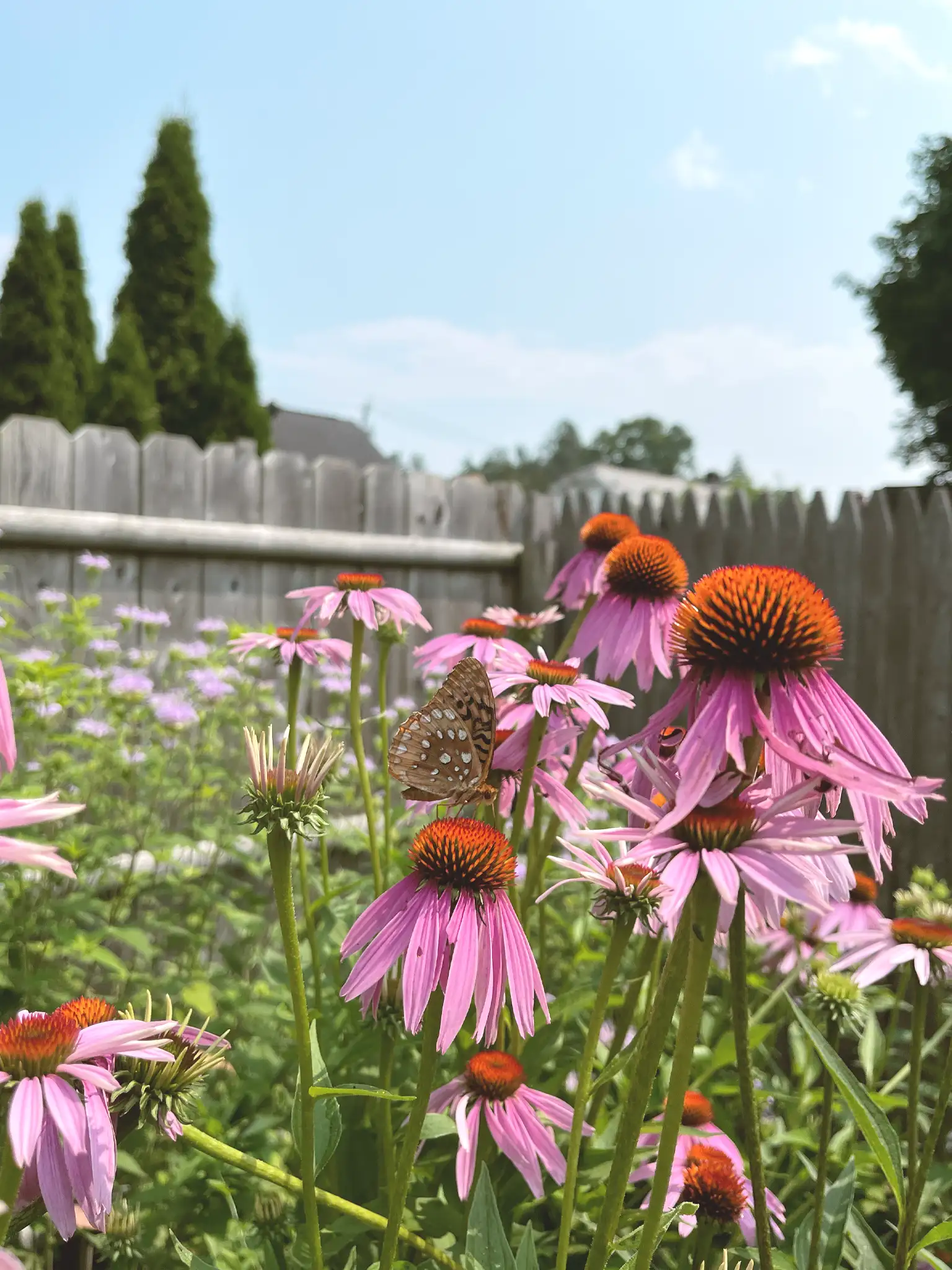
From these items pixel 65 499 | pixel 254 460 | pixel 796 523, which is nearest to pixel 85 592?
pixel 65 499

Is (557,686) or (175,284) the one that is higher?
(175,284)

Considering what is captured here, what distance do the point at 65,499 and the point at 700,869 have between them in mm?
3390

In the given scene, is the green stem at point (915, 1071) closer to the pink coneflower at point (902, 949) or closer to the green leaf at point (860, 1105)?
the pink coneflower at point (902, 949)

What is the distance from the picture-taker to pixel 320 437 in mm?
23094

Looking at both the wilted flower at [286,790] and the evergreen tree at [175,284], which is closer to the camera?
the wilted flower at [286,790]

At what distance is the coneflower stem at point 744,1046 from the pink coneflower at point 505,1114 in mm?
289

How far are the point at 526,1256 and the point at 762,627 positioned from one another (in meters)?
0.55

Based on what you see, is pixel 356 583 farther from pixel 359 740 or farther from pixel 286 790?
pixel 286 790

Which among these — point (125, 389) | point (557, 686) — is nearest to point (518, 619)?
point (557, 686)

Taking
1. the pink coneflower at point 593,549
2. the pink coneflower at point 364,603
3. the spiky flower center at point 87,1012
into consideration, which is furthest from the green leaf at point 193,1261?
the pink coneflower at point 593,549

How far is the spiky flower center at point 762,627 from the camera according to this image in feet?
2.43

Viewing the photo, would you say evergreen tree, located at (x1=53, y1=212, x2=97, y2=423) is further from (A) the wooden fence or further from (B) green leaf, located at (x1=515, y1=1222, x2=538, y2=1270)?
(B) green leaf, located at (x1=515, y1=1222, x2=538, y2=1270)

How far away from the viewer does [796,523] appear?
164 inches

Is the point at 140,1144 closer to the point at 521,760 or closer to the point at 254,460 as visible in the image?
the point at 521,760
